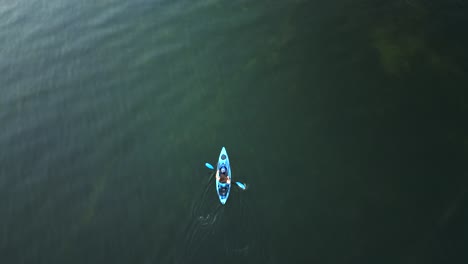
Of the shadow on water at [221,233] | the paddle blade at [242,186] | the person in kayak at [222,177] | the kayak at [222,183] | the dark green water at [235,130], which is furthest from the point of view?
the paddle blade at [242,186]

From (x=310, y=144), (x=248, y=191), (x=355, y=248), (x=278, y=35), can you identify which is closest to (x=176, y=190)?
(x=248, y=191)

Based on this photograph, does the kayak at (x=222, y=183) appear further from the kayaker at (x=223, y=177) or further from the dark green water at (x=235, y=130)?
the dark green water at (x=235, y=130)

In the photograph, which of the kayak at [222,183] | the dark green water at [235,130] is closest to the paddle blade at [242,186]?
the dark green water at [235,130]

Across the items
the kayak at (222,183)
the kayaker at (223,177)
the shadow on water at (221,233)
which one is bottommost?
the shadow on water at (221,233)

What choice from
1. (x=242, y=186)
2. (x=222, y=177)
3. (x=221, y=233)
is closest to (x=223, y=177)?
(x=222, y=177)

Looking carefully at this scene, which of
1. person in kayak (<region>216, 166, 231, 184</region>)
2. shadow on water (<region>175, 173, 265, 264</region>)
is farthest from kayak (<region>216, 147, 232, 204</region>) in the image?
shadow on water (<region>175, 173, 265, 264</region>)

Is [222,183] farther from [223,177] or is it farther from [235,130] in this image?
[235,130]
